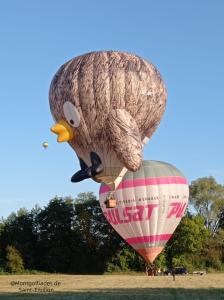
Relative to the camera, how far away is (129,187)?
26.0m

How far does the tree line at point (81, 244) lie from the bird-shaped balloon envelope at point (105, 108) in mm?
28316

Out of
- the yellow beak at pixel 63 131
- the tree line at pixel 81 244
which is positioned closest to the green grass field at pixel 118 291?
the yellow beak at pixel 63 131

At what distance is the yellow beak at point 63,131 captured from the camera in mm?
12797

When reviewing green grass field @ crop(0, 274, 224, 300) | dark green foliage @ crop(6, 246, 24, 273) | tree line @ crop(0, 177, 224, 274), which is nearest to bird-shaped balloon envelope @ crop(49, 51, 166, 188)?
green grass field @ crop(0, 274, 224, 300)

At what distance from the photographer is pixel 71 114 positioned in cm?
1277

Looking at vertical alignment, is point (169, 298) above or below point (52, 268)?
below

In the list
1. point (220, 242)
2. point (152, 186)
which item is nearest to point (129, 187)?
point (152, 186)

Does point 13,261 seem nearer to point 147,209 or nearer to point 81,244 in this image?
point 81,244

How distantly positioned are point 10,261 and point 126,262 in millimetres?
8618

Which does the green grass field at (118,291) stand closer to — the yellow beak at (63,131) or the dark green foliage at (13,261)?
the yellow beak at (63,131)

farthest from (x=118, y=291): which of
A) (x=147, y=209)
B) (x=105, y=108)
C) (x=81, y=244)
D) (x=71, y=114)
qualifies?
(x=81, y=244)

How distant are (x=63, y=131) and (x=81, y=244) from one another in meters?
33.5

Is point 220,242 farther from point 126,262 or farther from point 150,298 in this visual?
point 150,298

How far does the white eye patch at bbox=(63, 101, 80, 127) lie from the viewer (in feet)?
41.5
